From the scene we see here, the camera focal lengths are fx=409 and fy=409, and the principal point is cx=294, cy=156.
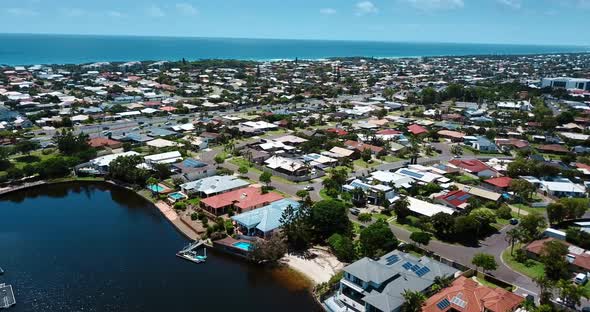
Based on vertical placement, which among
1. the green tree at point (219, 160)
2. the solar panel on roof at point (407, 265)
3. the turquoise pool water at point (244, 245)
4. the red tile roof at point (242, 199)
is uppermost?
the green tree at point (219, 160)

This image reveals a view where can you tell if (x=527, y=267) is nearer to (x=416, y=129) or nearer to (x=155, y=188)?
(x=155, y=188)

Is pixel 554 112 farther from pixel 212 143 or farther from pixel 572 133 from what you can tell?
pixel 212 143

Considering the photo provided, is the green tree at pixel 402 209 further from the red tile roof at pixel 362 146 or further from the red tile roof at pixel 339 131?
the red tile roof at pixel 339 131

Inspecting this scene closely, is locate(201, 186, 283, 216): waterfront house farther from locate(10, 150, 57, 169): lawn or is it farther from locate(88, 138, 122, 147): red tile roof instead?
locate(10, 150, 57, 169): lawn

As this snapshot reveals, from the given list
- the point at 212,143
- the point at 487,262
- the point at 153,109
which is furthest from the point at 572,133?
the point at 153,109

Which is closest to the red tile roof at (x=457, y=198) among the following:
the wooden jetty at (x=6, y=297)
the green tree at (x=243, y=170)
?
the green tree at (x=243, y=170)
